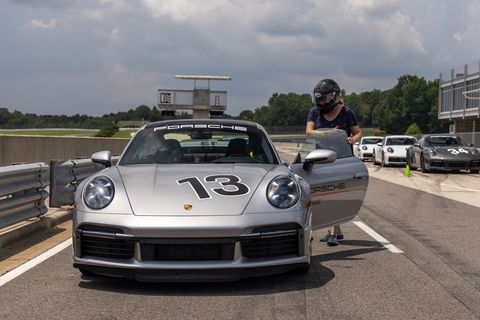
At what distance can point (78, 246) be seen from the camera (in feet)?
16.1

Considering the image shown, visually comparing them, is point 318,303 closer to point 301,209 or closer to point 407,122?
point 301,209

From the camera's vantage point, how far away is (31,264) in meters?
6.18

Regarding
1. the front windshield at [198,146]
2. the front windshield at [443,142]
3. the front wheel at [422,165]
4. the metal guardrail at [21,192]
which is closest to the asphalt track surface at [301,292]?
the metal guardrail at [21,192]

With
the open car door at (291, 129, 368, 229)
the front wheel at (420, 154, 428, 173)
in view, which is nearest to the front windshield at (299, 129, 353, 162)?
the open car door at (291, 129, 368, 229)

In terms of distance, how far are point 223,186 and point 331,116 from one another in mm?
2863

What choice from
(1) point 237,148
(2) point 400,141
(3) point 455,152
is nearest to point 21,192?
(1) point 237,148

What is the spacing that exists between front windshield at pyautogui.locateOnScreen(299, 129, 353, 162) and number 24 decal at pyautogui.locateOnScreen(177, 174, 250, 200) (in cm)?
202

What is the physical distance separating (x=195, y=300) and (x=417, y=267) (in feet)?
7.90

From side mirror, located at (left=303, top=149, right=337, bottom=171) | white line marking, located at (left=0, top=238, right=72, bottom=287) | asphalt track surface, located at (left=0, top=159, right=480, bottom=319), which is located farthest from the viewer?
side mirror, located at (left=303, top=149, right=337, bottom=171)

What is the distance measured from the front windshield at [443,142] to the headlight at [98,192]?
63.2ft

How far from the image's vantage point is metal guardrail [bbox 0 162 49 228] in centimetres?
726

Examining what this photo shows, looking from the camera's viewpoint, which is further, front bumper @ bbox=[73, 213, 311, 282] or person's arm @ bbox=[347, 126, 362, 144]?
person's arm @ bbox=[347, 126, 362, 144]

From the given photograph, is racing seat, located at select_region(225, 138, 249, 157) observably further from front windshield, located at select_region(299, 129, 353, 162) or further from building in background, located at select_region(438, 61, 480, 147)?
building in background, located at select_region(438, 61, 480, 147)

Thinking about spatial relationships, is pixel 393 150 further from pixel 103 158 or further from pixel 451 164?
pixel 103 158
